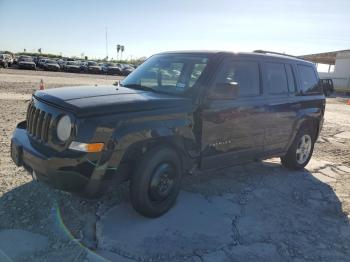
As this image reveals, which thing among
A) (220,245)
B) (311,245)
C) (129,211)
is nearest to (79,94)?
(129,211)

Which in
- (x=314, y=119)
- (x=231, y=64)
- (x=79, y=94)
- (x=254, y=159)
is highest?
(x=231, y=64)

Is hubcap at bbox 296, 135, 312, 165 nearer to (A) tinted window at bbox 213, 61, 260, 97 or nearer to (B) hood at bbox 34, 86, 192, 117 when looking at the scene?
(A) tinted window at bbox 213, 61, 260, 97

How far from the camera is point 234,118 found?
15.8 ft

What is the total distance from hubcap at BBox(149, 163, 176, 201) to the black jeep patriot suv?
0.01 meters

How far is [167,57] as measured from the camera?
205 inches

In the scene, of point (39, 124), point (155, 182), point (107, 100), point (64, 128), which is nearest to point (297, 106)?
point (155, 182)

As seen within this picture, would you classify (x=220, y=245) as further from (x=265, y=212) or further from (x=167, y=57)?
(x=167, y=57)

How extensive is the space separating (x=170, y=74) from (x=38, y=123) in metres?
1.86

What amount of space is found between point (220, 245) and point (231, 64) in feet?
7.88

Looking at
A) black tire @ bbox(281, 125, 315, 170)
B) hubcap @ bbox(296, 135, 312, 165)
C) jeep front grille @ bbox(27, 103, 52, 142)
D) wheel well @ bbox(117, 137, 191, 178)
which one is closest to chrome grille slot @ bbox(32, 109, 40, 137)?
jeep front grille @ bbox(27, 103, 52, 142)

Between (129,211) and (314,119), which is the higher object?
(314,119)

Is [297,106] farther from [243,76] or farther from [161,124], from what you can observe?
[161,124]

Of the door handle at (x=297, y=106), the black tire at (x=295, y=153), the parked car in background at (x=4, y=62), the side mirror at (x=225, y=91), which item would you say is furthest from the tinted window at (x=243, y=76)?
the parked car in background at (x=4, y=62)

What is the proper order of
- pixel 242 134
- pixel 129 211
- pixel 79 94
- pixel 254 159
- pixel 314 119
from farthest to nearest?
pixel 314 119
pixel 254 159
pixel 242 134
pixel 129 211
pixel 79 94
